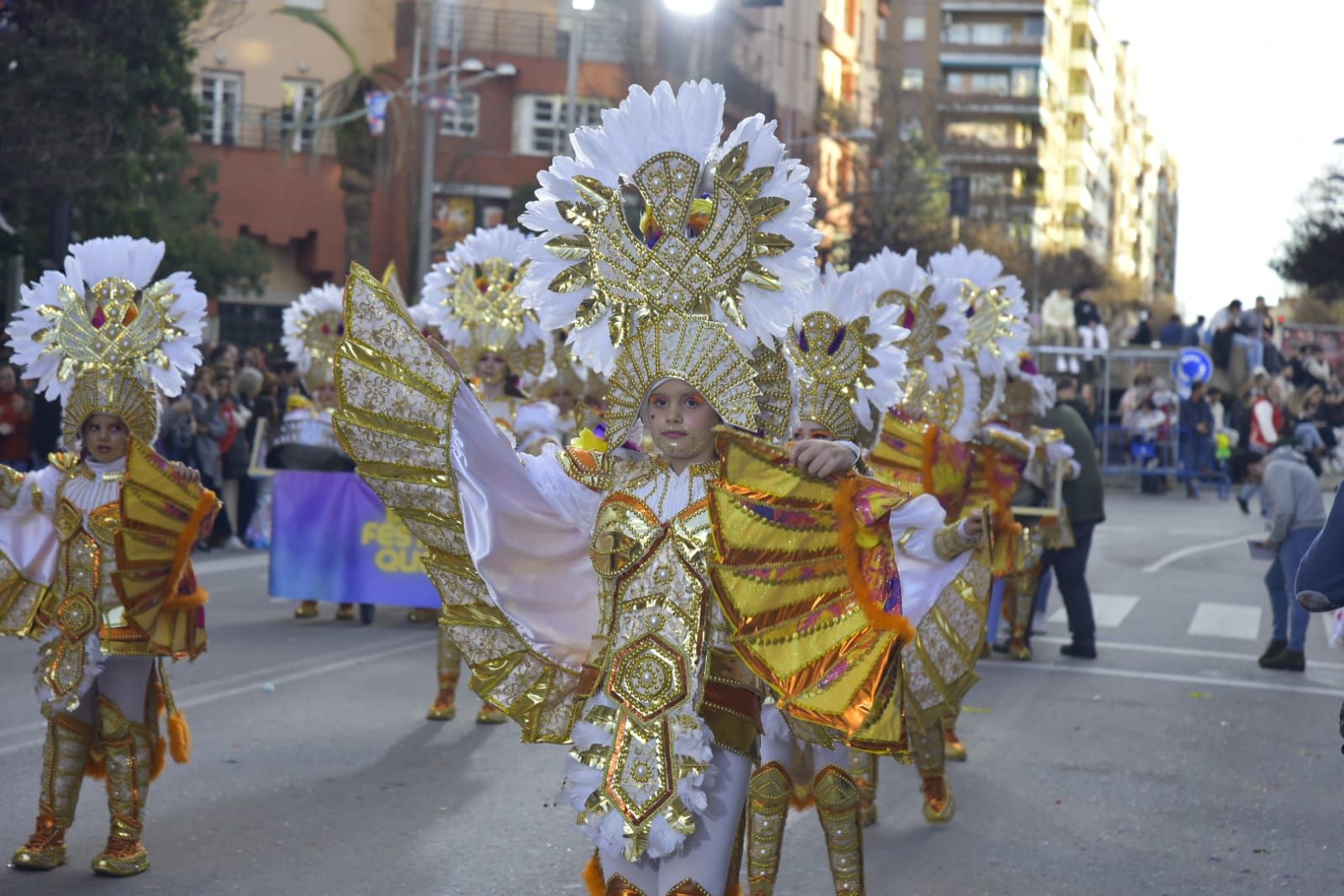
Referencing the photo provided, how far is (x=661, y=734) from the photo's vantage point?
14.4 feet

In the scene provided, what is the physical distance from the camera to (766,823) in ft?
17.3

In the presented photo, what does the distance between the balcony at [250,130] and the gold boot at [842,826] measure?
3827 centimetres

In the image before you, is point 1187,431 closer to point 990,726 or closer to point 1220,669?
point 1220,669

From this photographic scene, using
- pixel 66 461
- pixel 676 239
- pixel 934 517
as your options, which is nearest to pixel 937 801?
pixel 934 517

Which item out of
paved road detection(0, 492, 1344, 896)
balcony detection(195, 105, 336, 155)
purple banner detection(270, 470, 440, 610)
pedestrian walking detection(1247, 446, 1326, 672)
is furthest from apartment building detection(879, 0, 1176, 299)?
paved road detection(0, 492, 1344, 896)

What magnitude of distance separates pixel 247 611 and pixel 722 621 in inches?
380

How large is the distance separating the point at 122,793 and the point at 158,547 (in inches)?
35.5

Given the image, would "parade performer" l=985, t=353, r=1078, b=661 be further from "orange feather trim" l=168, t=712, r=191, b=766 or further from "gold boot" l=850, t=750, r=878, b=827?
"orange feather trim" l=168, t=712, r=191, b=766

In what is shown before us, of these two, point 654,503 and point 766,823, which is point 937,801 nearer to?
point 766,823

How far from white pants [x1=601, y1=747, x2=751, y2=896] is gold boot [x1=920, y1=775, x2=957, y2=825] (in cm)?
314

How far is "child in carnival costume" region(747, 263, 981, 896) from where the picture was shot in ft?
17.2

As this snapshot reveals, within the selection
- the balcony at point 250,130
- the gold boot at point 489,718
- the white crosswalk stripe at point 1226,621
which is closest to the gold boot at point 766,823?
the gold boot at point 489,718

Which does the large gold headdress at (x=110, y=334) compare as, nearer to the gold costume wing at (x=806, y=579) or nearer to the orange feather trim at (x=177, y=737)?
the orange feather trim at (x=177, y=737)

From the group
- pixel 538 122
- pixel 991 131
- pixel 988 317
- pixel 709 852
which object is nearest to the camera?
pixel 709 852
